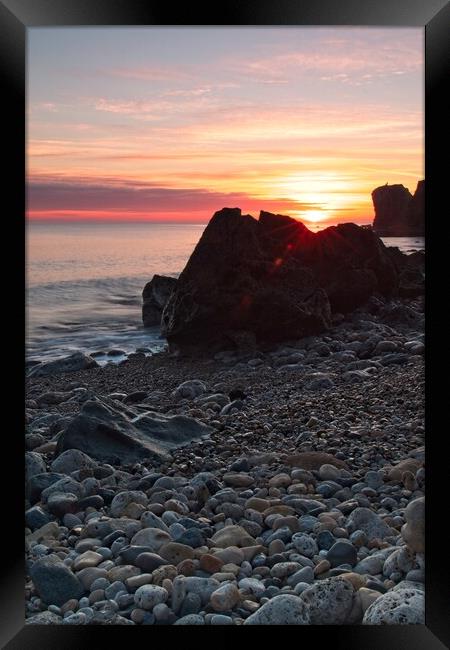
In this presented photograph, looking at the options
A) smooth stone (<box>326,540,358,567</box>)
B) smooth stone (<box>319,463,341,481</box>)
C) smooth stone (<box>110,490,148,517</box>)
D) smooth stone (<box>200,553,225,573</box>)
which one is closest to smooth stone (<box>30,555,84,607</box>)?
smooth stone (<box>200,553,225,573</box>)

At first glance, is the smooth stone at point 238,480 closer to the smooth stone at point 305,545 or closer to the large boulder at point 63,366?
the smooth stone at point 305,545

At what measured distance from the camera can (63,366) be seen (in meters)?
9.23

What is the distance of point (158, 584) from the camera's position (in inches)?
125

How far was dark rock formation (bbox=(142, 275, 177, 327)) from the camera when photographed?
11469 mm

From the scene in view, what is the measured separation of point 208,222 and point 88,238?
1583 centimetres

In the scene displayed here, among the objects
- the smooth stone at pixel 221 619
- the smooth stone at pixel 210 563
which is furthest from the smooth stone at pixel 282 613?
the smooth stone at pixel 210 563

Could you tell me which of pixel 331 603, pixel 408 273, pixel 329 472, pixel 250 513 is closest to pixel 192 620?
pixel 331 603

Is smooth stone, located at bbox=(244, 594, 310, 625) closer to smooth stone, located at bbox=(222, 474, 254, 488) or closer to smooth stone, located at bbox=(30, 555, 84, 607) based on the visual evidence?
smooth stone, located at bbox=(30, 555, 84, 607)

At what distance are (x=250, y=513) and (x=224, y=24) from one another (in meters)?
2.42

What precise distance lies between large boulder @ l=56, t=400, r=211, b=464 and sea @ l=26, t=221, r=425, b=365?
3.34m

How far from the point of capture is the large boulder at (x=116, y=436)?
4750mm

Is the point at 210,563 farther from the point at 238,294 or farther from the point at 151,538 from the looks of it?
the point at 238,294

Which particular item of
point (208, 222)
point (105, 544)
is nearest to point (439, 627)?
point (105, 544)

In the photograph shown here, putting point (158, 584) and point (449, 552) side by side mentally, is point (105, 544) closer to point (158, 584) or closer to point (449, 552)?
point (158, 584)
